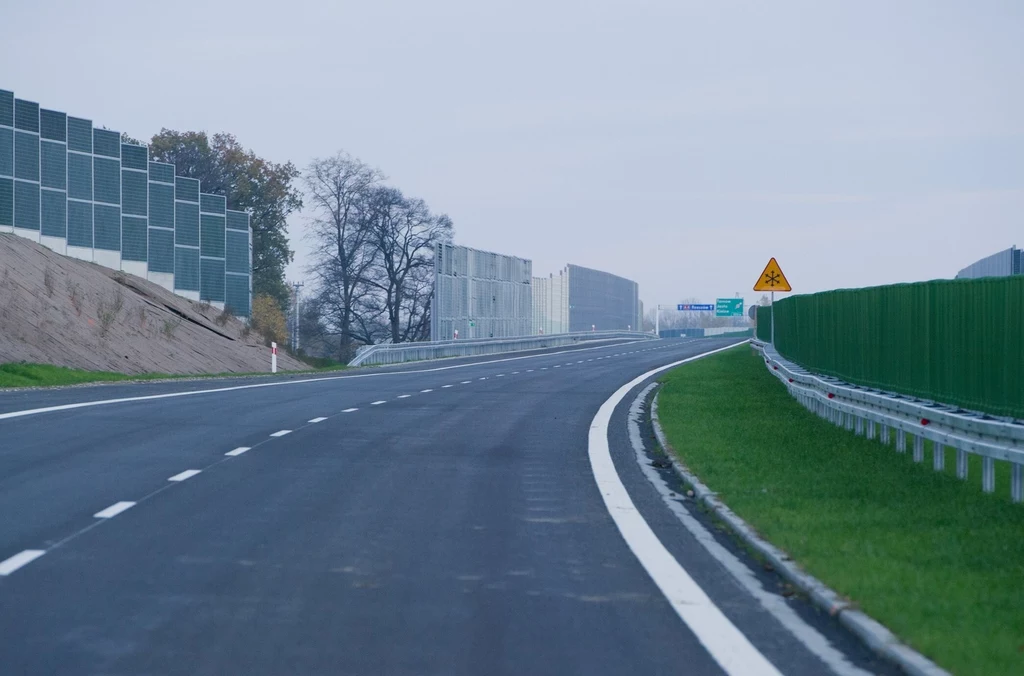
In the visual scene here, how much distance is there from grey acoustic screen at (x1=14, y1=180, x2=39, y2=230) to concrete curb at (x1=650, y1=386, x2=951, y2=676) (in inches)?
1595

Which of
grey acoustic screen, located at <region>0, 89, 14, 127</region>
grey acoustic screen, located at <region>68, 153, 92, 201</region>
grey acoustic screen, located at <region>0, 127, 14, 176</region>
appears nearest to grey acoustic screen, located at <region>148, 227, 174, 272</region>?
grey acoustic screen, located at <region>68, 153, 92, 201</region>

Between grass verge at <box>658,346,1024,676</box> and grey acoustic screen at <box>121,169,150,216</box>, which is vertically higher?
grey acoustic screen at <box>121,169,150,216</box>

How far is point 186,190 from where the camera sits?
193 feet

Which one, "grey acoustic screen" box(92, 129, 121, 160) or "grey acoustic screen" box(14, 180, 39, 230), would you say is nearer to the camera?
"grey acoustic screen" box(14, 180, 39, 230)

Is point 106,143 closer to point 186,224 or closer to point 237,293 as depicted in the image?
point 186,224

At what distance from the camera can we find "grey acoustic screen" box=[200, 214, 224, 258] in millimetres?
59938

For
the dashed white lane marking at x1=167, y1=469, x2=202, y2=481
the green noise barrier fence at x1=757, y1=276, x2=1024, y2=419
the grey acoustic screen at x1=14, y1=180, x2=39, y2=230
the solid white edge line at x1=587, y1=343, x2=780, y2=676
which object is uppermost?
the grey acoustic screen at x1=14, y1=180, x2=39, y2=230

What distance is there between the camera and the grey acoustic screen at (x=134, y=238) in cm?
5419

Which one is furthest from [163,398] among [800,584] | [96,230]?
[96,230]

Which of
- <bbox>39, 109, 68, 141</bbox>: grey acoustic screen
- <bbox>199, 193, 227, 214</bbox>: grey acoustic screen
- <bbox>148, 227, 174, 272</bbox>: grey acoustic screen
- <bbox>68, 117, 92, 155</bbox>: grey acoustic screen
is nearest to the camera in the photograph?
<bbox>39, 109, 68, 141</bbox>: grey acoustic screen

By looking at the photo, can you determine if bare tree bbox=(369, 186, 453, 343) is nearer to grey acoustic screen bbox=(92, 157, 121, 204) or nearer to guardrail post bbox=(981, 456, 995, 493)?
grey acoustic screen bbox=(92, 157, 121, 204)

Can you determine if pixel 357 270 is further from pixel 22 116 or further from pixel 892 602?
pixel 892 602

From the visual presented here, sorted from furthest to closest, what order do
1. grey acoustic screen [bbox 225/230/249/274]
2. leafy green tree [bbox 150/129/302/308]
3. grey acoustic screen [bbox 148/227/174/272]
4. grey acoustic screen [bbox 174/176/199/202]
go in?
leafy green tree [bbox 150/129/302/308] → grey acoustic screen [bbox 225/230/249/274] → grey acoustic screen [bbox 174/176/199/202] → grey acoustic screen [bbox 148/227/174/272]

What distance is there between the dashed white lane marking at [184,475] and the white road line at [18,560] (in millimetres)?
4426
